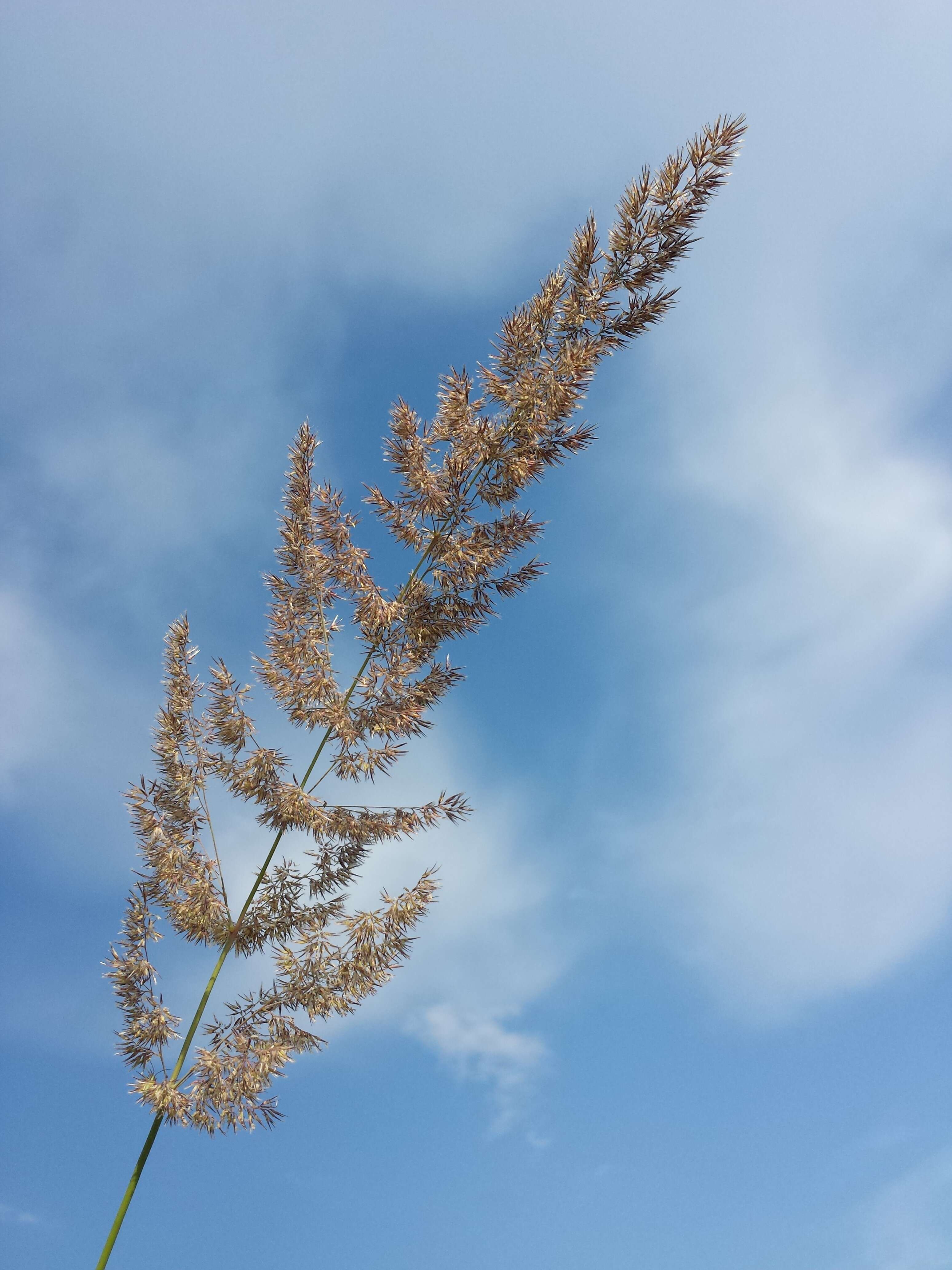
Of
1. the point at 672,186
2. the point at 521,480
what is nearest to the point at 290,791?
the point at 521,480

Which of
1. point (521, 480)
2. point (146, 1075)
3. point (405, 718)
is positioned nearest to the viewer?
point (146, 1075)

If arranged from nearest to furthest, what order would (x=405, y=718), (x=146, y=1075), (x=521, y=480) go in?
(x=146, y=1075)
(x=405, y=718)
(x=521, y=480)

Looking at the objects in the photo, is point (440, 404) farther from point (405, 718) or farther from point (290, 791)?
point (290, 791)

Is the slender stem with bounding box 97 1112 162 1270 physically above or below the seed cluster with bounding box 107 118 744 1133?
below

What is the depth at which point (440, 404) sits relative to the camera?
6.67 m

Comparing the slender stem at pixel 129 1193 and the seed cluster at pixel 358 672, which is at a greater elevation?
the seed cluster at pixel 358 672

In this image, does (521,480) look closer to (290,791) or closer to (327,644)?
(327,644)

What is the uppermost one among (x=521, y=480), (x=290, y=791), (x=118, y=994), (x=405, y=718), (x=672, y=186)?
(x=672, y=186)

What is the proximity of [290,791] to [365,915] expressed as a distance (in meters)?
0.90

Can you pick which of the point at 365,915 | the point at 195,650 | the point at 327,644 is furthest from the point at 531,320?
the point at 365,915

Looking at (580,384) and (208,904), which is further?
(580,384)

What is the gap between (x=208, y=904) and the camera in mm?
5812

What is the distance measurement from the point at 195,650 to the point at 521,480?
253cm

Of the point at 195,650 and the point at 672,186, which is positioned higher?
the point at 672,186
